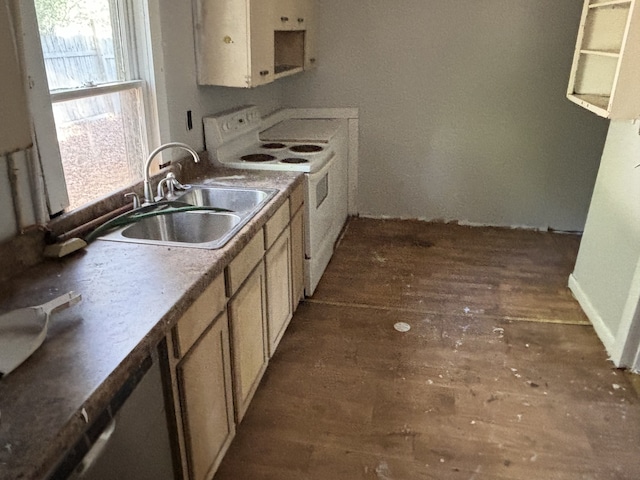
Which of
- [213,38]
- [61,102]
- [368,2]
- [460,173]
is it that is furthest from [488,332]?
[368,2]

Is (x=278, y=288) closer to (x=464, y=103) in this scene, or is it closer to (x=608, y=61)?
(x=608, y=61)

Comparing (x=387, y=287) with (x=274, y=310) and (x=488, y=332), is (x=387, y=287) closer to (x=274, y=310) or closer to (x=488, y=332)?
(x=488, y=332)

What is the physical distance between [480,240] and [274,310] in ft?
7.16

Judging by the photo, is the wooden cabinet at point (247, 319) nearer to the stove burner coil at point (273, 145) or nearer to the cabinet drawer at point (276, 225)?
the cabinet drawer at point (276, 225)

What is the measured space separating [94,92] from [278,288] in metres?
1.17

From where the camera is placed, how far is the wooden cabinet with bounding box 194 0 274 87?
104 inches

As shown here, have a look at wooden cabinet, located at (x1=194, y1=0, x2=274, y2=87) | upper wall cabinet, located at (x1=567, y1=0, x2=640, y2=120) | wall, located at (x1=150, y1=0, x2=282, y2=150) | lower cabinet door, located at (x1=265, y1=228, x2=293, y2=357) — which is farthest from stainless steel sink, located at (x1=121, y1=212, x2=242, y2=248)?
upper wall cabinet, located at (x1=567, y1=0, x2=640, y2=120)

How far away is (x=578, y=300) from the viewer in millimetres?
→ 3113

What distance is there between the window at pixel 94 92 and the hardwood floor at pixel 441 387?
1.18m

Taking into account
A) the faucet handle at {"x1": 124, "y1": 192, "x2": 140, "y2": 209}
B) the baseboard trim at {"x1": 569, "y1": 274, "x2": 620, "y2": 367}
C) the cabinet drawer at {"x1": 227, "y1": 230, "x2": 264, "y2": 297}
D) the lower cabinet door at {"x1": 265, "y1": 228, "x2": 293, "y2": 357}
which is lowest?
the baseboard trim at {"x1": 569, "y1": 274, "x2": 620, "y2": 367}

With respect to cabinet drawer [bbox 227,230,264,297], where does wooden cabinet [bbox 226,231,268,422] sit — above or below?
below

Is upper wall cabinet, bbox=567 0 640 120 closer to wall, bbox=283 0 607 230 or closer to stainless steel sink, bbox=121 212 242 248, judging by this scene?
wall, bbox=283 0 607 230

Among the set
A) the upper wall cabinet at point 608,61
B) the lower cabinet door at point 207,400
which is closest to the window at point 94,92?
the lower cabinet door at point 207,400

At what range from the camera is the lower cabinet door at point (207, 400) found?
1.54 metres
